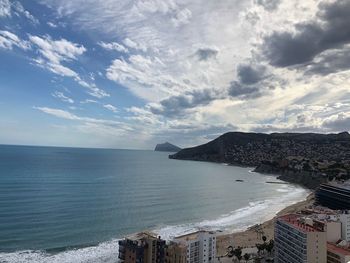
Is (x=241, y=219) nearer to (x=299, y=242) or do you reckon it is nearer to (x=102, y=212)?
(x=102, y=212)

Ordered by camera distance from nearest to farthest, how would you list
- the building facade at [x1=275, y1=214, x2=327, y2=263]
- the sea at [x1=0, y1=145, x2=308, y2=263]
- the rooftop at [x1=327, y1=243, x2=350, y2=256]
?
1. the building facade at [x1=275, y1=214, x2=327, y2=263]
2. the rooftop at [x1=327, y1=243, x2=350, y2=256]
3. the sea at [x1=0, y1=145, x2=308, y2=263]

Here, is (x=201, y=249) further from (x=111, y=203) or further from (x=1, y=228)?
(x=111, y=203)

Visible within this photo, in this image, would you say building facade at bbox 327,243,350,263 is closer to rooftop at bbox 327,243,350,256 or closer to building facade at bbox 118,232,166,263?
rooftop at bbox 327,243,350,256

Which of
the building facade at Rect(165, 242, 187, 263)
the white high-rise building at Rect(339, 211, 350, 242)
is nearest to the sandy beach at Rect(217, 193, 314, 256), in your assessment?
the building facade at Rect(165, 242, 187, 263)

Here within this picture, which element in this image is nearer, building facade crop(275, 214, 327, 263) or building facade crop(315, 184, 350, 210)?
building facade crop(275, 214, 327, 263)

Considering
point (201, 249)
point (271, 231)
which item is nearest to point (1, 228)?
point (201, 249)

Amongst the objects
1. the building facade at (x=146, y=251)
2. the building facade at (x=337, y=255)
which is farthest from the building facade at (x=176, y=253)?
the building facade at (x=337, y=255)

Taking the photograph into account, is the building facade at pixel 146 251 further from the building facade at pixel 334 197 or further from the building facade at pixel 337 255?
the building facade at pixel 334 197
